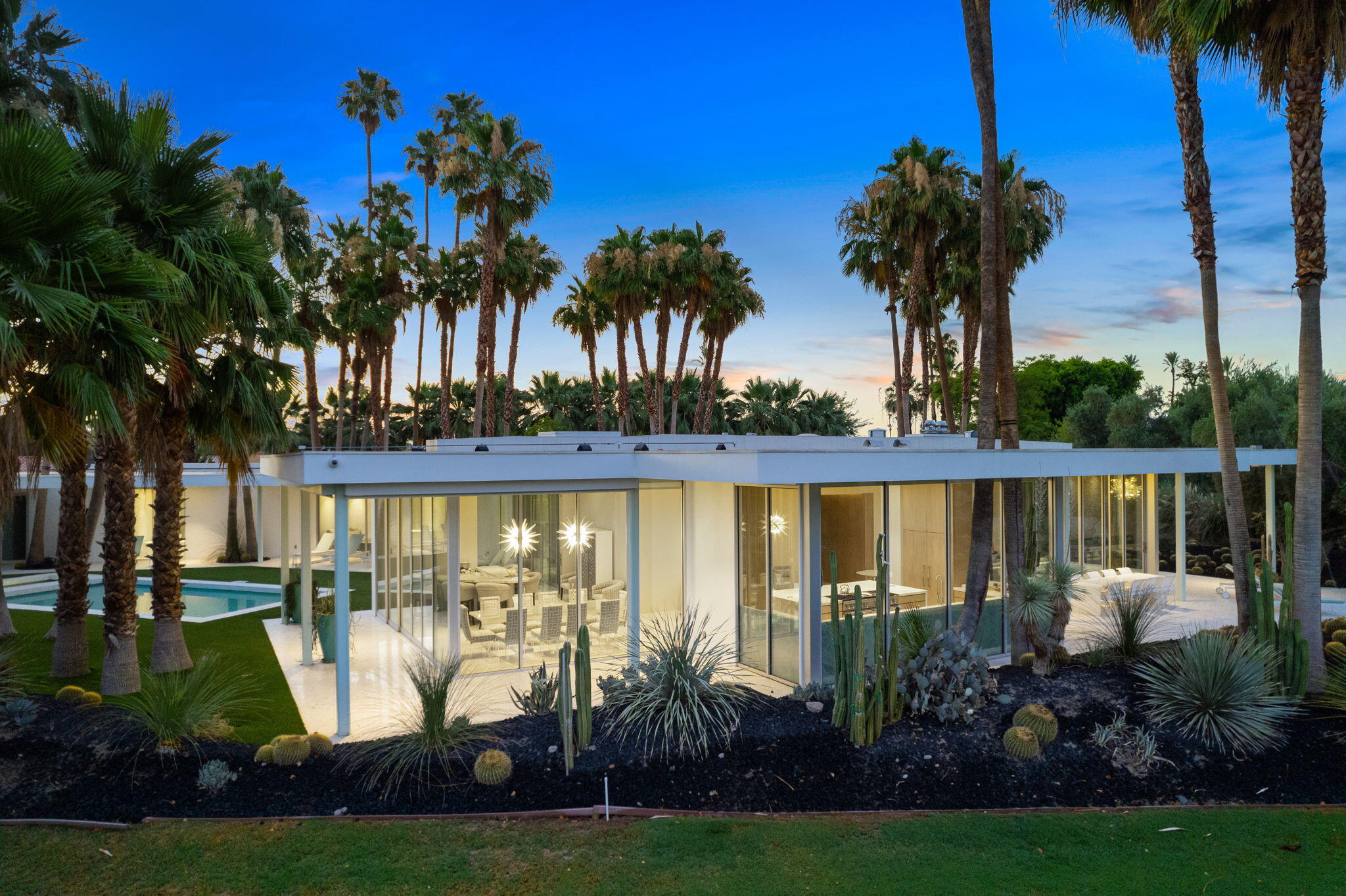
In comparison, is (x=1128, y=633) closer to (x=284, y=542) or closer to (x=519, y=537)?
(x=519, y=537)

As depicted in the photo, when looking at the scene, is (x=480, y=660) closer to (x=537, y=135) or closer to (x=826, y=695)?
(x=826, y=695)

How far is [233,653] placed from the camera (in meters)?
12.7

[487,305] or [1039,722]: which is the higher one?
[487,305]

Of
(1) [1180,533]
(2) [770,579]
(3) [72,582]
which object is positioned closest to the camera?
(2) [770,579]

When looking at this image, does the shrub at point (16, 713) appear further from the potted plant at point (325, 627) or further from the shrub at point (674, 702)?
the shrub at point (674, 702)

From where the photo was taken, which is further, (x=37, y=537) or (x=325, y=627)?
(x=37, y=537)

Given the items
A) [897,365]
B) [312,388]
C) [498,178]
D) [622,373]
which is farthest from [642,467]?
[312,388]

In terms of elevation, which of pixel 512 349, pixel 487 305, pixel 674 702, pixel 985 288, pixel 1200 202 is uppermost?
pixel 487 305

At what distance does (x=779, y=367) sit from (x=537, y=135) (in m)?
18.4

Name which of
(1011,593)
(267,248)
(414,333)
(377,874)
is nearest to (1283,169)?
(1011,593)

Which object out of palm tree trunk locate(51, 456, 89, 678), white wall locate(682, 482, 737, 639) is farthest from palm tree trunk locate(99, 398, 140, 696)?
white wall locate(682, 482, 737, 639)

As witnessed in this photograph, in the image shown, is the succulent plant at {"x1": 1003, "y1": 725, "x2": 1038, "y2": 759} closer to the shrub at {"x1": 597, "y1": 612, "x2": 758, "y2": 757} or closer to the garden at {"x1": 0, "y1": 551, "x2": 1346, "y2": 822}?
the garden at {"x1": 0, "y1": 551, "x2": 1346, "y2": 822}

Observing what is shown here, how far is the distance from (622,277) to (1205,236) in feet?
62.2

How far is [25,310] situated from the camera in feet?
21.1
